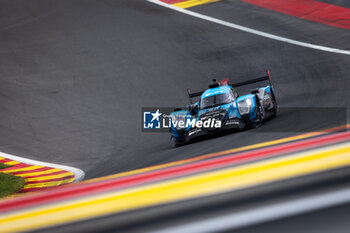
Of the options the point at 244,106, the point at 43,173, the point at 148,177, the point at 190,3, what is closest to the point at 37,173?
the point at 43,173

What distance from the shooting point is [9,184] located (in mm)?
9539

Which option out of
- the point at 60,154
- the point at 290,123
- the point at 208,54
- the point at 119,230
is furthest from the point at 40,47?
the point at 119,230

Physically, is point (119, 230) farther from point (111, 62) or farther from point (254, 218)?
point (111, 62)

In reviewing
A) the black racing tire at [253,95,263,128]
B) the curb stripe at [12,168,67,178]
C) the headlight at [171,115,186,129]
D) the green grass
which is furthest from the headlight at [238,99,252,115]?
the green grass

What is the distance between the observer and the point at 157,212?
1.88 meters

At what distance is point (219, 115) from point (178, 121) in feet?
3.31

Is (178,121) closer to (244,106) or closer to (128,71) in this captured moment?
(244,106)

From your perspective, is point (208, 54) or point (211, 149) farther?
point (208, 54)

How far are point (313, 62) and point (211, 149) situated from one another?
9311 mm

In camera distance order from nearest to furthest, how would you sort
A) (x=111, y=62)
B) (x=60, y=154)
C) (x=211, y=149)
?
(x=211, y=149)
(x=60, y=154)
(x=111, y=62)

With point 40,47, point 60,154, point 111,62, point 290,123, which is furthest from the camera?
point 40,47

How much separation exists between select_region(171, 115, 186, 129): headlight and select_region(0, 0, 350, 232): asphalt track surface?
1.70ft

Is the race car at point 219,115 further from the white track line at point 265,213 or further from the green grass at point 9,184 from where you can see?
the white track line at point 265,213

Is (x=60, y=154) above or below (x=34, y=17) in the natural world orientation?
below
